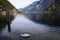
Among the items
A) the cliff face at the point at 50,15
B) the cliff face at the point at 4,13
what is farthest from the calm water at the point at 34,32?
the cliff face at the point at 50,15

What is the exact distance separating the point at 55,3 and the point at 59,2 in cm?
507

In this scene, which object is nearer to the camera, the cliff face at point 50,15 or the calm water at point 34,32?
the calm water at point 34,32

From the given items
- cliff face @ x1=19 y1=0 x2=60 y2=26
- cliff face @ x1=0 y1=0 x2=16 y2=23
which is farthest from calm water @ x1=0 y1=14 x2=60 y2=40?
cliff face @ x1=19 y1=0 x2=60 y2=26

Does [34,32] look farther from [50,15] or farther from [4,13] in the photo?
[4,13]

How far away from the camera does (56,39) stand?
2066 centimetres

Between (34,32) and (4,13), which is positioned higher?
(4,13)

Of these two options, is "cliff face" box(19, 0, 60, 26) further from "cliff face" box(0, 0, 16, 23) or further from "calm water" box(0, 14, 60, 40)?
"cliff face" box(0, 0, 16, 23)

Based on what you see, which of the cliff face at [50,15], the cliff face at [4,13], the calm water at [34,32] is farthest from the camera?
the cliff face at [50,15]

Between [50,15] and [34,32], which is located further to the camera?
[50,15]

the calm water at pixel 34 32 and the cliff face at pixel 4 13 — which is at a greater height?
the cliff face at pixel 4 13

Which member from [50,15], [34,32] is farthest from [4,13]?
[34,32]

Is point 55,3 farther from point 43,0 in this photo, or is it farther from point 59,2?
point 43,0

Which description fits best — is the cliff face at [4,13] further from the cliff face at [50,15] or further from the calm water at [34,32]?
the cliff face at [50,15]

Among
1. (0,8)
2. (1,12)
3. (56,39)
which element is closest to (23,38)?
(56,39)
